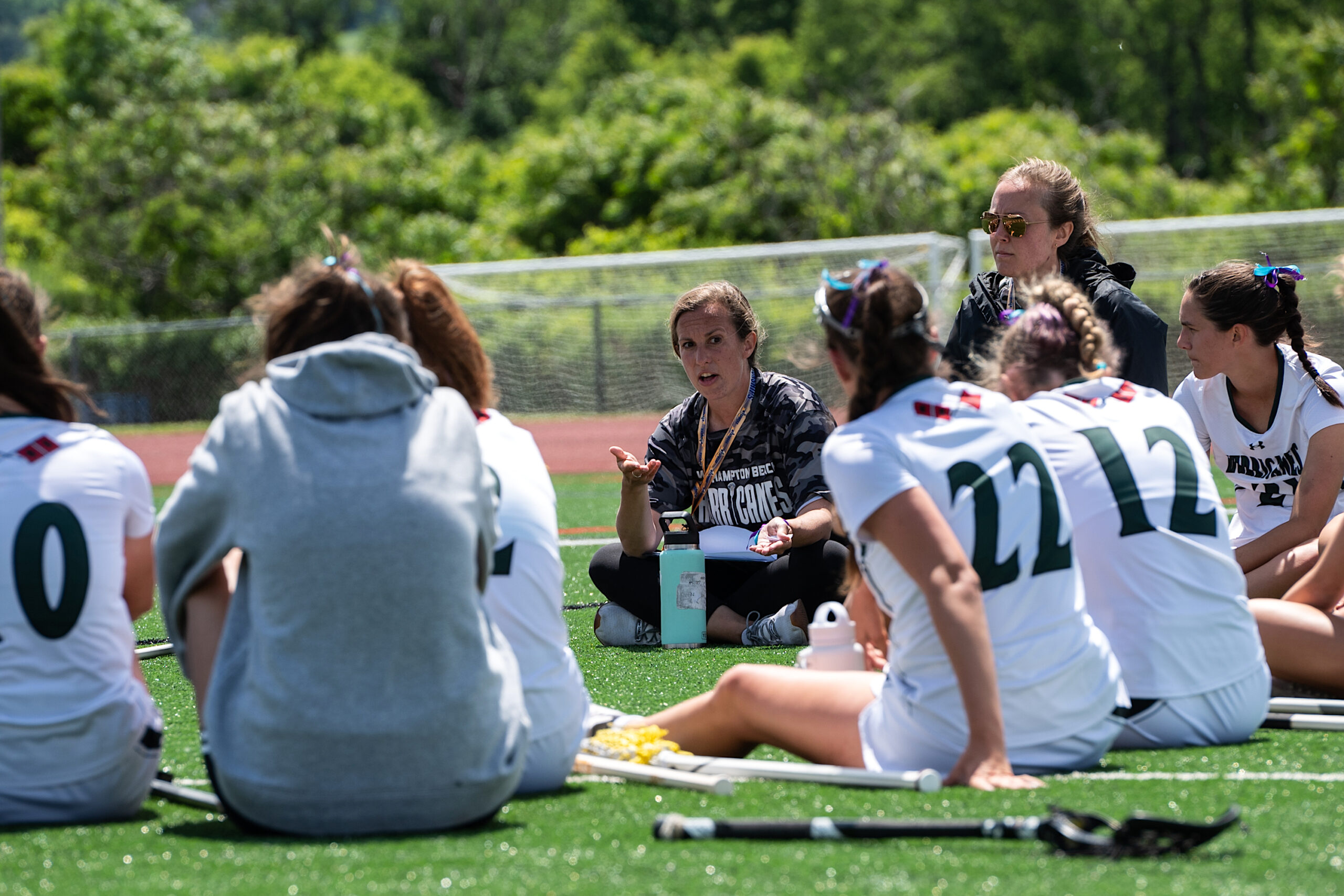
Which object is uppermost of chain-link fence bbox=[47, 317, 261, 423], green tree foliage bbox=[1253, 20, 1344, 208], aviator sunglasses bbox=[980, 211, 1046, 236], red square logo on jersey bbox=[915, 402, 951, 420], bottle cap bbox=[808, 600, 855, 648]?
green tree foliage bbox=[1253, 20, 1344, 208]

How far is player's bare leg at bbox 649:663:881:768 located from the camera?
349cm

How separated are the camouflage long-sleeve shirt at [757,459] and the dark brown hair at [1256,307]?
146 cm

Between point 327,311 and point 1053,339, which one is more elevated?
point 327,311

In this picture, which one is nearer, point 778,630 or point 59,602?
point 59,602

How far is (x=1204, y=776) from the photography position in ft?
11.3

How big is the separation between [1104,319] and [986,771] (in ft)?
8.16

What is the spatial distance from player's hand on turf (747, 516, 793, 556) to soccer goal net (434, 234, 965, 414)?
16.0 metres

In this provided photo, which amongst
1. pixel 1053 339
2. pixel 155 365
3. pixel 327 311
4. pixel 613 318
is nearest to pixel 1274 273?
pixel 1053 339

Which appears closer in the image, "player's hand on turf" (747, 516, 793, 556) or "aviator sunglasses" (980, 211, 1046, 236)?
"aviator sunglasses" (980, 211, 1046, 236)

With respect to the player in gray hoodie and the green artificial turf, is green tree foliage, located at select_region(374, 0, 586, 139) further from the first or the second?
the player in gray hoodie

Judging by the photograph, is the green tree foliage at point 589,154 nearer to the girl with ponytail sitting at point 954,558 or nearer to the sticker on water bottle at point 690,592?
the sticker on water bottle at point 690,592

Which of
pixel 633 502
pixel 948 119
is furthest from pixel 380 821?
pixel 948 119

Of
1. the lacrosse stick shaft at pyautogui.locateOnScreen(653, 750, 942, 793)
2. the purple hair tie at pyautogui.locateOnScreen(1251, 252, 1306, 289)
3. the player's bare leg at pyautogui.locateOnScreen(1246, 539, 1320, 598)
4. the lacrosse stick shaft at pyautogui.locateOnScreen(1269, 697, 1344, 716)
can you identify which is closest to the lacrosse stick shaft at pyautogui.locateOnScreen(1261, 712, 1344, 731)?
the lacrosse stick shaft at pyautogui.locateOnScreen(1269, 697, 1344, 716)

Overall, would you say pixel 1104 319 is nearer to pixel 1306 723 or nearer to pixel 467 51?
pixel 1306 723
